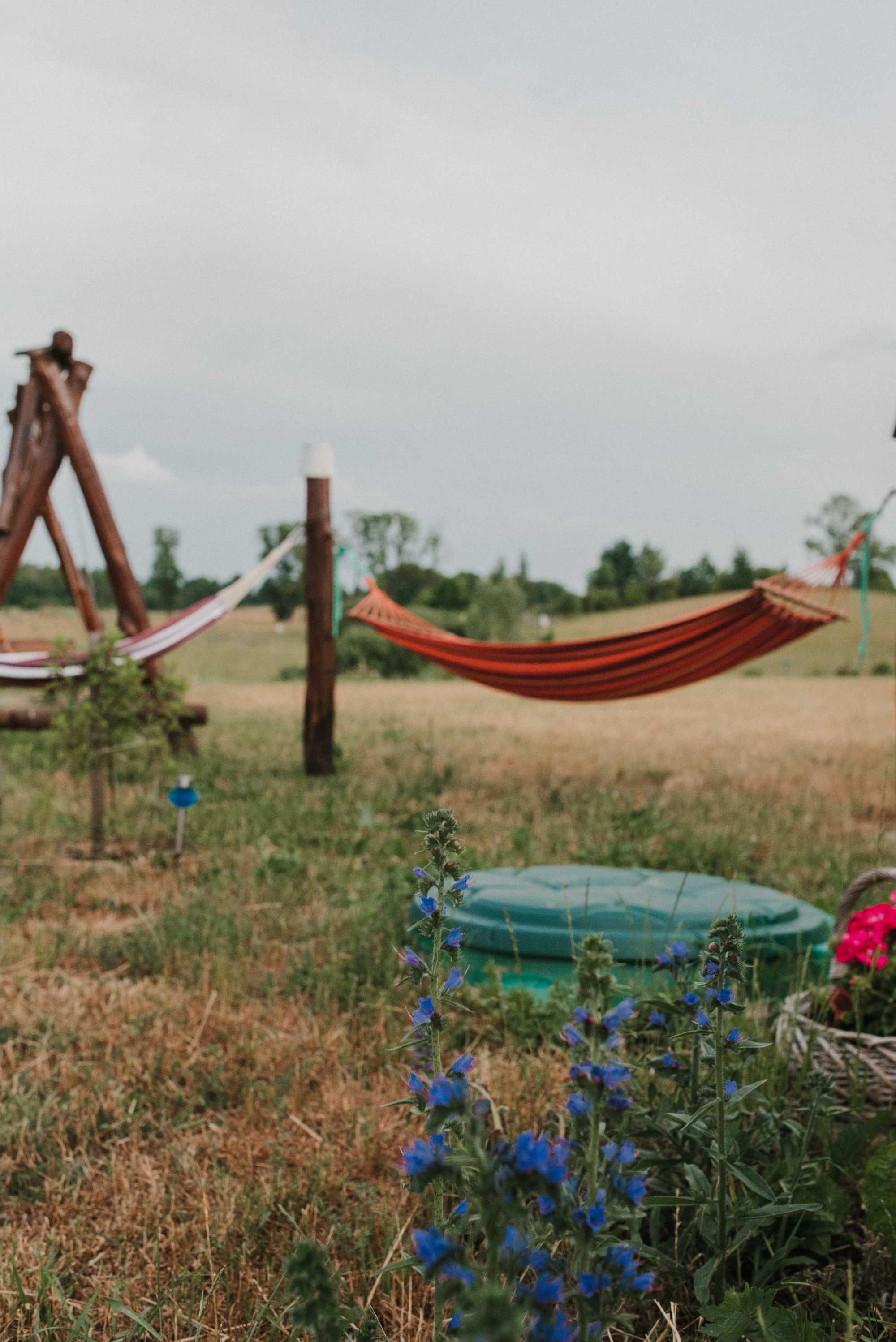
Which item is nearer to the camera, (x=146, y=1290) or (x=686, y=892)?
(x=146, y=1290)

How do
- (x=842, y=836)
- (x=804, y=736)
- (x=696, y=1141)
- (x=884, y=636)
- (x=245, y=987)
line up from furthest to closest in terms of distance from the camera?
(x=884, y=636)
(x=804, y=736)
(x=842, y=836)
(x=245, y=987)
(x=696, y=1141)

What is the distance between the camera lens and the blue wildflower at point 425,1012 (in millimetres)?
858

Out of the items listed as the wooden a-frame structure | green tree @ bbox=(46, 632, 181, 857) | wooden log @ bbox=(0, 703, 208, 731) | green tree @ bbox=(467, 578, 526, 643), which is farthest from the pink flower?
green tree @ bbox=(467, 578, 526, 643)

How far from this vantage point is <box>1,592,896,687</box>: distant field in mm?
22875

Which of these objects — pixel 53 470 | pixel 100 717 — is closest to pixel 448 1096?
pixel 100 717

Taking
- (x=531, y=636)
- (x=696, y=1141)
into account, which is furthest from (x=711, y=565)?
(x=696, y=1141)

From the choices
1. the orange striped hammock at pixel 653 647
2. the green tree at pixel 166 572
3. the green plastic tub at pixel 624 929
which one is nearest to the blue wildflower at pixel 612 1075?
the green plastic tub at pixel 624 929

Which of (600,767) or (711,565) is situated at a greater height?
(711,565)

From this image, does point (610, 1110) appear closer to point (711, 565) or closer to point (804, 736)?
point (804, 736)

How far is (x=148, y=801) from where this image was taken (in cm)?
461

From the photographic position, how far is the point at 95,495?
5.39 meters

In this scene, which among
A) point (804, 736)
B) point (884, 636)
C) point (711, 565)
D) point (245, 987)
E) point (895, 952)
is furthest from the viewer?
point (711, 565)

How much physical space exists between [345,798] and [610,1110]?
4.19 m

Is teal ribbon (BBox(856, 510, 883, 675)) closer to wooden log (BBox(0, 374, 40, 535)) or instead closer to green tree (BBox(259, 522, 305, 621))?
wooden log (BBox(0, 374, 40, 535))
